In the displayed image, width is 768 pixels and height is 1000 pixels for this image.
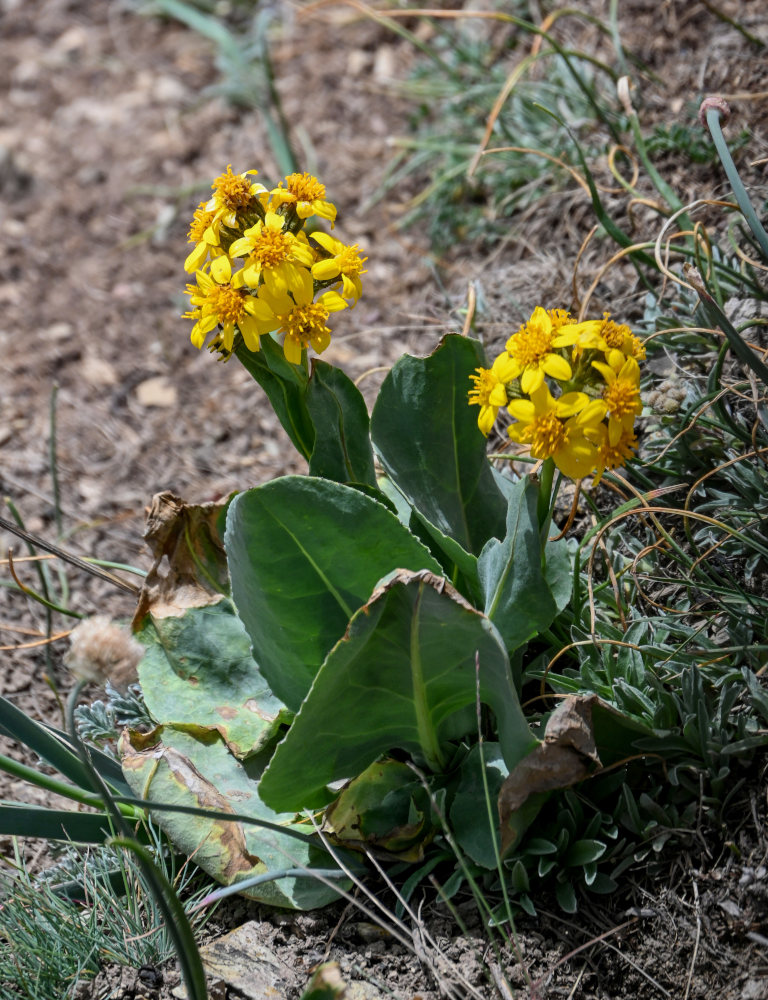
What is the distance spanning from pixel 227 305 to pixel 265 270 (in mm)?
87

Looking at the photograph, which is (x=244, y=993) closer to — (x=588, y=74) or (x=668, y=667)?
(x=668, y=667)

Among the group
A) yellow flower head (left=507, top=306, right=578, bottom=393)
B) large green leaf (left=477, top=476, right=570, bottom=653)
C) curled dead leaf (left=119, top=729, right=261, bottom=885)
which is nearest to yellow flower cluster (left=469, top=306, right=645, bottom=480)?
yellow flower head (left=507, top=306, right=578, bottom=393)

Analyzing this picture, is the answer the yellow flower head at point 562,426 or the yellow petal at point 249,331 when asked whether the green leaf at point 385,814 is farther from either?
the yellow petal at point 249,331

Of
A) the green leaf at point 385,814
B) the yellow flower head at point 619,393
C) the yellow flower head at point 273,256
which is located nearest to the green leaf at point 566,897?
the green leaf at point 385,814

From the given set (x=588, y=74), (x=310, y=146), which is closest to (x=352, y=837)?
(x=588, y=74)

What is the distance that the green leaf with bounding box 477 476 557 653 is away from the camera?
58.7 inches

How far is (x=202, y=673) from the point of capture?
6.17ft

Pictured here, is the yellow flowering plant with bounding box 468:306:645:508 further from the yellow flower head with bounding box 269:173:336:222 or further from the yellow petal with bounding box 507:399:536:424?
the yellow flower head with bounding box 269:173:336:222

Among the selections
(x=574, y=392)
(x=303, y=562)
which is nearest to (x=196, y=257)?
(x=303, y=562)

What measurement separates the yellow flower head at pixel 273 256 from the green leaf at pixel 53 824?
1.00 m

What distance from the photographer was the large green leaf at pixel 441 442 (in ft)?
5.50

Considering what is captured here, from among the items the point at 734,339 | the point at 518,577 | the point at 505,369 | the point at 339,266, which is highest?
the point at 339,266

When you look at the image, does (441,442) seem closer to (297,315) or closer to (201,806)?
(297,315)

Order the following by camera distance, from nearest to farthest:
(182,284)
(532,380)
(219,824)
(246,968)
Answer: (532,380)
(246,968)
(219,824)
(182,284)
